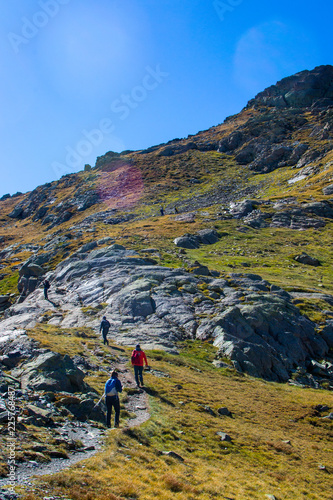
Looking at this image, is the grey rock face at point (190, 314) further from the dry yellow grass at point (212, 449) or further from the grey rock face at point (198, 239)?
the grey rock face at point (198, 239)

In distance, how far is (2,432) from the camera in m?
9.63

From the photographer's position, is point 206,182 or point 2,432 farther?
point 206,182

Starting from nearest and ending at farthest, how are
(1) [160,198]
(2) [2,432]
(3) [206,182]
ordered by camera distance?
1. (2) [2,432]
2. (1) [160,198]
3. (3) [206,182]

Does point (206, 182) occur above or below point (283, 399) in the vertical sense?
above

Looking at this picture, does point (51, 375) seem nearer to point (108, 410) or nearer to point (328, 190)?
point (108, 410)

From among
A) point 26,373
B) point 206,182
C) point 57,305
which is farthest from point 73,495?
point 206,182

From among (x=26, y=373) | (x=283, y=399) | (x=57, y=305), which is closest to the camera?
(x=26, y=373)

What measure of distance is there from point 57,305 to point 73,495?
1337 inches

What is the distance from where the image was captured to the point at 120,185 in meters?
142

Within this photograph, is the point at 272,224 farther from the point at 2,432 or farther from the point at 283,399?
the point at 2,432

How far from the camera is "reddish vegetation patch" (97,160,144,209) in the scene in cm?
11993

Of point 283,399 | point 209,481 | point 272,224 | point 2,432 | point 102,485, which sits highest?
point 272,224

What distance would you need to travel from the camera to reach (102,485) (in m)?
8.19

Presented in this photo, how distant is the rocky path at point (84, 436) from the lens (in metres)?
8.06
